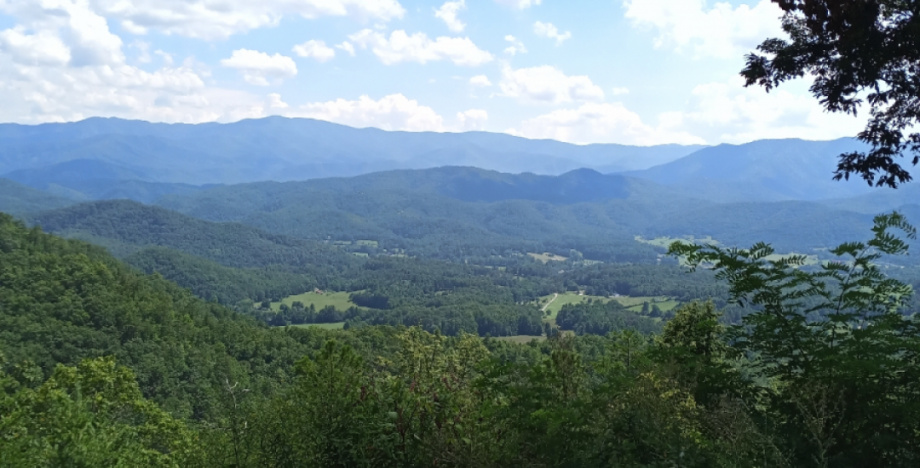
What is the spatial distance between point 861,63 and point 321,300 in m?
130

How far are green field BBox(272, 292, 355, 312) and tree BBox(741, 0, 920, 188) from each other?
388 ft

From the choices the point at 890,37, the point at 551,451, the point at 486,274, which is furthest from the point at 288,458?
the point at 486,274

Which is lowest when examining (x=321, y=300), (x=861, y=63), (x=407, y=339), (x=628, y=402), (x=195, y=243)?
(x=321, y=300)

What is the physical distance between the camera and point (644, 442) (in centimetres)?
480

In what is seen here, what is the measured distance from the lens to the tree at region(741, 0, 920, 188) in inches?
256

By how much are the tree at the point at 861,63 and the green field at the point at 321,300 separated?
388ft

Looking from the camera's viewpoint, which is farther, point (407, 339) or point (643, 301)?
point (643, 301)

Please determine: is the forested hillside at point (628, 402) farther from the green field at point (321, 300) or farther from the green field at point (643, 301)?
the green field at point (321, 300)

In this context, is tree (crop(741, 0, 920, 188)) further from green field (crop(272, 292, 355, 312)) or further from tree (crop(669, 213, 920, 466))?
green field (crop(272, 292, 355, 312))

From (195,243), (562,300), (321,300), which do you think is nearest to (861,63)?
(562,300)

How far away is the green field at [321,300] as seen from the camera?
4919 inches

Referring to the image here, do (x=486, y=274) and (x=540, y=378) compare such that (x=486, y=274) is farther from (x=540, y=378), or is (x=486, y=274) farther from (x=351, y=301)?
(x=540, y=378)

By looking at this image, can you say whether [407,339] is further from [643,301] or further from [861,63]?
[643,301]

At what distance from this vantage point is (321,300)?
431 feet
